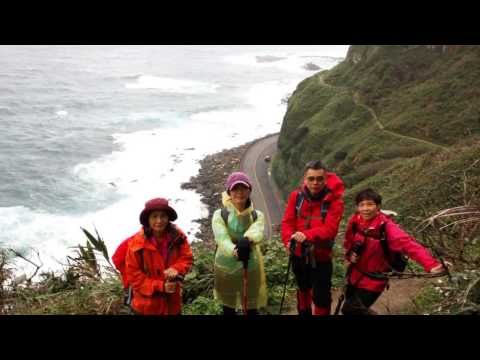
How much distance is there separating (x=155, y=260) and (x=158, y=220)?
0.37m

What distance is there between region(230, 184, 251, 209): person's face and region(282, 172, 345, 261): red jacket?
17.7 inches

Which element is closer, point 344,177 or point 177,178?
point 344,177

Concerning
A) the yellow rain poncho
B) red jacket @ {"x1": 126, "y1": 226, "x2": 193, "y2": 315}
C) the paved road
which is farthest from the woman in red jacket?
the paved road

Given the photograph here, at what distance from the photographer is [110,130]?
5662 cm

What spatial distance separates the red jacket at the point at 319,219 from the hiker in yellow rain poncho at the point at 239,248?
0.33 m

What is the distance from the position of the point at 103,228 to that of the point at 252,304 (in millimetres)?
29412

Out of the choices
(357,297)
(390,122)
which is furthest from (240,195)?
(390,122)

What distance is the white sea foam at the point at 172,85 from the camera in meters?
79.8

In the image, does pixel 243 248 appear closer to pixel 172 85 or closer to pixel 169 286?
pixel 169 286

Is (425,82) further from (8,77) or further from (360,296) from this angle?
(8,77)

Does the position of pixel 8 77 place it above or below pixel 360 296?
above

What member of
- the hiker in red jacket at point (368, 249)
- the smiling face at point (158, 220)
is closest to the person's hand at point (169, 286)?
the smiling face at point (158, 220)
